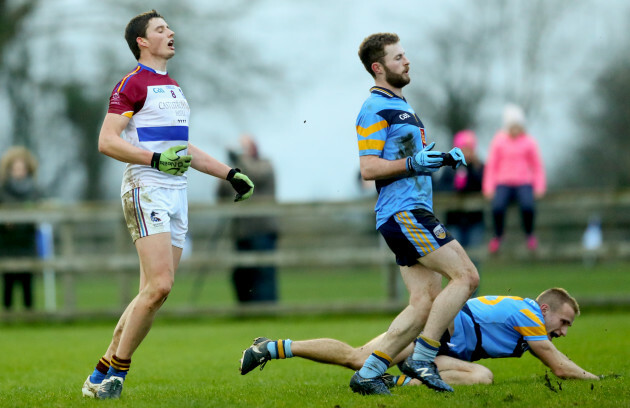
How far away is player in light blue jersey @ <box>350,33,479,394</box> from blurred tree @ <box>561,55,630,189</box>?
26.9 m

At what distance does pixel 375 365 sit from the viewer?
5.25m

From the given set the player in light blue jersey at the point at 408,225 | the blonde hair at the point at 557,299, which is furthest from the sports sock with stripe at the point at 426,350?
the blonde hair at the point at 557,299

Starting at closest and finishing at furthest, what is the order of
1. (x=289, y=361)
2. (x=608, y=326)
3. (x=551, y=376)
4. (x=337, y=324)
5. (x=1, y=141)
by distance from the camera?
(x=551, y=376) < (x=289, y=361) < (x=608, y=326) < (x=337, y=324) < (x=1, y=141)

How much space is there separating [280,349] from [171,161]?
140 centimetres

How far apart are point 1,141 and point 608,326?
1943 cm

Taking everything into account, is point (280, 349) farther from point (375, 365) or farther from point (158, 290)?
point (158, 290)

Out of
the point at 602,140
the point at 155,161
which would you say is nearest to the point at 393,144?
the point at 155,161

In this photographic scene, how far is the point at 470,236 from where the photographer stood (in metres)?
11.4

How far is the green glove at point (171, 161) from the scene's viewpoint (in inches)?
199

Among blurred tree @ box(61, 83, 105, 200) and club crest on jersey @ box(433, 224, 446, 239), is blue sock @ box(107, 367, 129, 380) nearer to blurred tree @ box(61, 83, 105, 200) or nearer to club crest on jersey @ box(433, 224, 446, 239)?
club crest on jersey @ box(433, 224, 446, 239)

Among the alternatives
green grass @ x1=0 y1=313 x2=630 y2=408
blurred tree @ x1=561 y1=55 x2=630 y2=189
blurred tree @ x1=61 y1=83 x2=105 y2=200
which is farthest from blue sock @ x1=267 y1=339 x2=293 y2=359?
blurred tree @ x1=561 y1=55 x2=630 y2=189

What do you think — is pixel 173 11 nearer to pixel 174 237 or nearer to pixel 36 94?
pixel 36 94

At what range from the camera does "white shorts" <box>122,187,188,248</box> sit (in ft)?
16.8

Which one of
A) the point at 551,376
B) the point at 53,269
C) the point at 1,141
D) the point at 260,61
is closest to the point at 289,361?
the point at 551,376
